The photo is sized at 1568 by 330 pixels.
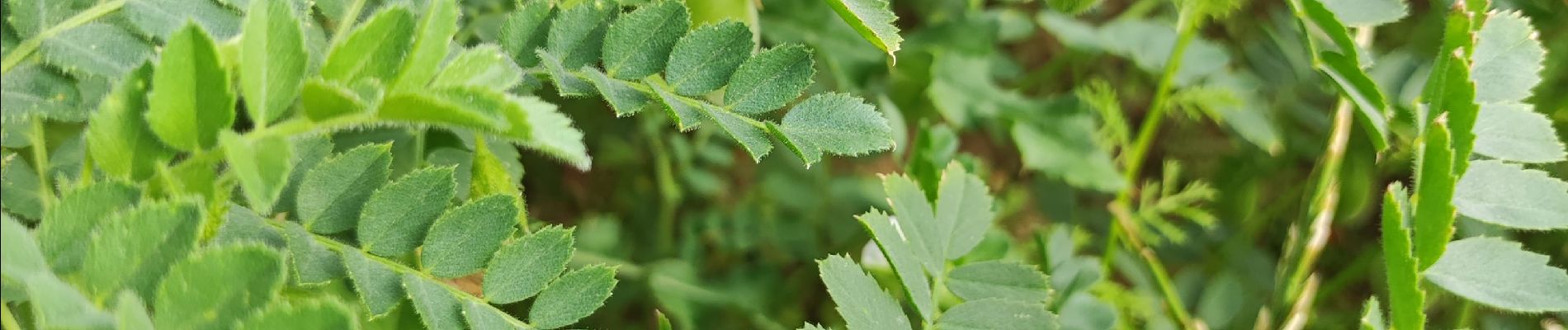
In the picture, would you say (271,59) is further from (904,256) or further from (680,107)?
(904,256)

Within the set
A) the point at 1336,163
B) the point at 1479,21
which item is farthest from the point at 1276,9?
the point at 1479,21

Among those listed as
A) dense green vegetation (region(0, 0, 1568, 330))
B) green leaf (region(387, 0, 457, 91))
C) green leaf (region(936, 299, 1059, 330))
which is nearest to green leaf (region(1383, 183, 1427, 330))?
dense green vegetation (region(0, 0, 1568, 330))

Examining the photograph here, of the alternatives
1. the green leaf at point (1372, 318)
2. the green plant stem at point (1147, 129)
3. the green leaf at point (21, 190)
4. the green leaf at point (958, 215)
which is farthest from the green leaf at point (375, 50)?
the green plant stem at point (1147, 129)

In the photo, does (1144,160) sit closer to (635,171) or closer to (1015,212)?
(1015,212)

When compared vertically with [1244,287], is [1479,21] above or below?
above

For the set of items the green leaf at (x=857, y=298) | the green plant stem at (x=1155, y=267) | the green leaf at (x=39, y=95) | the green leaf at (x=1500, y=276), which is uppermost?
the green leaf at (x=39, y=95)

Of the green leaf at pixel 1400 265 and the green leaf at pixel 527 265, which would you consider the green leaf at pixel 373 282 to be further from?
the green leaf at pixel 1400 265
